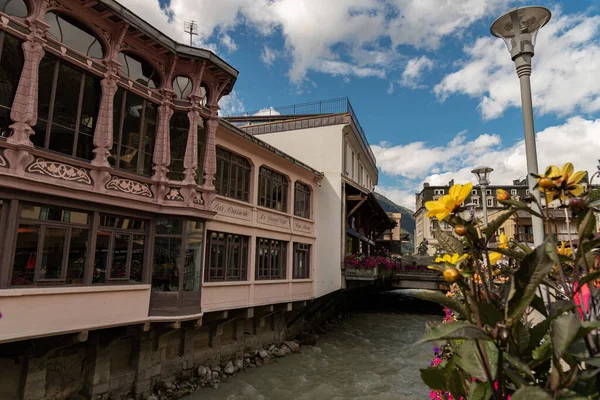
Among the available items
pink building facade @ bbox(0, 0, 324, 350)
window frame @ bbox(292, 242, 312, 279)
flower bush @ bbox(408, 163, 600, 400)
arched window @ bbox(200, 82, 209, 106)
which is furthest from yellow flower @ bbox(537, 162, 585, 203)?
window frame @ bbox(292, 242, 312, 279)

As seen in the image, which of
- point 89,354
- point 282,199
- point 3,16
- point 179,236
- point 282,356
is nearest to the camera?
point 3,16

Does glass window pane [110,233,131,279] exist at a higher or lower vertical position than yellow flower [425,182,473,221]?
lower

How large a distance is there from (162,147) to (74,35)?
11.3ft

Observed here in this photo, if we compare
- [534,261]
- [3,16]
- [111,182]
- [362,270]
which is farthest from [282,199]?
[534,261]

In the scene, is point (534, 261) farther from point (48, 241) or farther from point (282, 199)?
point (282, 199)

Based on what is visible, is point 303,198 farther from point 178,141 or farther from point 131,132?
point 131,132

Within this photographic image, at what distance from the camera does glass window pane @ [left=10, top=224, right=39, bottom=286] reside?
26.4 feet

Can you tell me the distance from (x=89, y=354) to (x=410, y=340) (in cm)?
1676

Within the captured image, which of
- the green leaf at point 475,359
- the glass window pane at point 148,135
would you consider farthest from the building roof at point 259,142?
the green leaf at point 475,359

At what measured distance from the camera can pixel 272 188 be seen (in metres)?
17.2

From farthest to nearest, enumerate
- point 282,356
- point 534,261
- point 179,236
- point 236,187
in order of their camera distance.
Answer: point 282,356, point 236,187, point 179,236, point 534,261

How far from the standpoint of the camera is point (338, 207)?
68.9 ft

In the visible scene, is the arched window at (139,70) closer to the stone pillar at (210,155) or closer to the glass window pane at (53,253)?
the stone pillar at (210,155)

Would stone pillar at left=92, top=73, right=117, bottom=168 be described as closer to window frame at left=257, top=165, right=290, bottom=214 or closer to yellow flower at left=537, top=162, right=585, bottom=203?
window frame at left=257, top=165, right=290, bottom=214
